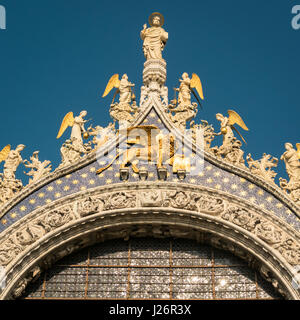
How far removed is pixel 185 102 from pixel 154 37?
83.1 inches

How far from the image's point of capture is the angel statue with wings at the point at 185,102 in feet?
58.4

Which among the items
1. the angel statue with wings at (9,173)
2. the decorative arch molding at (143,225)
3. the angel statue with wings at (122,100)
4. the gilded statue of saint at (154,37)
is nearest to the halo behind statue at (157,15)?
the gilded statue of saint at (154,37)

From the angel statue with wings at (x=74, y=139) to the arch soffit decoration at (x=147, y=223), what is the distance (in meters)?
0.91

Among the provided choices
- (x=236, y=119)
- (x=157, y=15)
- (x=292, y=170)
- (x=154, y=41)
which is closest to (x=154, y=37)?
(x=154, y=41)

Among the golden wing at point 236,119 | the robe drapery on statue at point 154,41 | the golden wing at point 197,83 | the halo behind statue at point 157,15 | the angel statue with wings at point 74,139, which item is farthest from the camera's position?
the halo behind statue at point 157,15

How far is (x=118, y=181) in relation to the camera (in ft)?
55.0

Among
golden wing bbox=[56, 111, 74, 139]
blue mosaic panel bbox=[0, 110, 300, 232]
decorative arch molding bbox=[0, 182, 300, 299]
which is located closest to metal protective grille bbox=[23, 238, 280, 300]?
decorative arch molding bbox=[0, 182, 300, 299]

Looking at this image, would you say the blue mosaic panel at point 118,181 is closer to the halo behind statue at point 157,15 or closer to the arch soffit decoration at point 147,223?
the arch soffit decoration at point 147,223

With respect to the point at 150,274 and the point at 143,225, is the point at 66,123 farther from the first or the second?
the point at 150,274

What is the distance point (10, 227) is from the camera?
16.1 meters

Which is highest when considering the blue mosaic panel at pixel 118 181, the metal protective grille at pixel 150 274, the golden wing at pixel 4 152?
the golden wing at pixel 4 152

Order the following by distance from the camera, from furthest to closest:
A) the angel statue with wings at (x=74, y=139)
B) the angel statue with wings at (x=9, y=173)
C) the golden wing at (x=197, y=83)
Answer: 1. the golden wing at (x=197, y=83)
2. the angel statue with wings at (x=74, y=139)
3. the angel statue with wings at (x=9, y=173)
